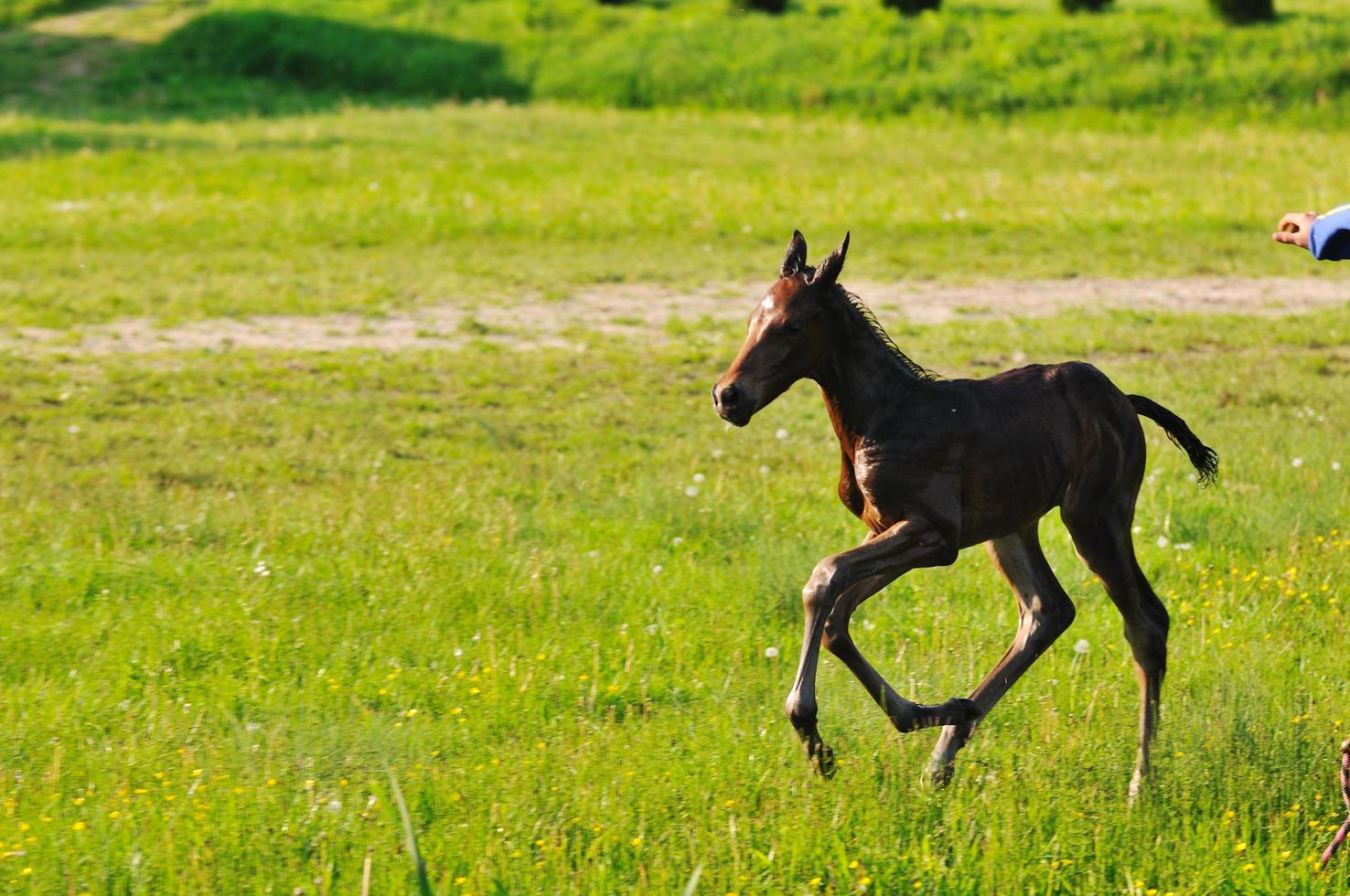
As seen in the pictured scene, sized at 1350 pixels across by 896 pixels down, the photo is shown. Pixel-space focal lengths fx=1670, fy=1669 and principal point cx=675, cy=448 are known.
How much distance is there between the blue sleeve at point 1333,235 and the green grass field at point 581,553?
1511 millimetres

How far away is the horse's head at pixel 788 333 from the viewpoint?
15.5ft

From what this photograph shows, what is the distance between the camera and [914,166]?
20.6 metres

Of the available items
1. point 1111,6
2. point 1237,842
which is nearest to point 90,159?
point 1237,842

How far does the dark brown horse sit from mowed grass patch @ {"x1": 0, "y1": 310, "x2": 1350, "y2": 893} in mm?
317

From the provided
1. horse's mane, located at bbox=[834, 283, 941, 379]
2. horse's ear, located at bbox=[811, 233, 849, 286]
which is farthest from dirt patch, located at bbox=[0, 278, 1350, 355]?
horse's ear, located at bbox=[811, 233, 849, 286]

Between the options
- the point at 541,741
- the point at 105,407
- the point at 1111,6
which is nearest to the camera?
the point at 541,741

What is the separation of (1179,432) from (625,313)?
8.43 m

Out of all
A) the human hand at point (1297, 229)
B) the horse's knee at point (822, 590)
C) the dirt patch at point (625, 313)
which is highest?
the human hand at point (1297, 229)

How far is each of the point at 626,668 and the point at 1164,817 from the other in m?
2.00

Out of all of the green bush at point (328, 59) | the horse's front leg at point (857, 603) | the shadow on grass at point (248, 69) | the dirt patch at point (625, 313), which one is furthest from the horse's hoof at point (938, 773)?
the green bush at point (328, 59)

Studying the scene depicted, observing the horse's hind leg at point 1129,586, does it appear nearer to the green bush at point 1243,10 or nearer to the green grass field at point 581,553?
the green grass field at point 581,553

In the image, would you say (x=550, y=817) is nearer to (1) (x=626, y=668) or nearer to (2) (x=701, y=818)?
(2) (x=701, y=818)

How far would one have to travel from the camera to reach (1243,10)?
2770 centimetres

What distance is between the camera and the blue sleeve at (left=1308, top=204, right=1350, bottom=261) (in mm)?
4570
